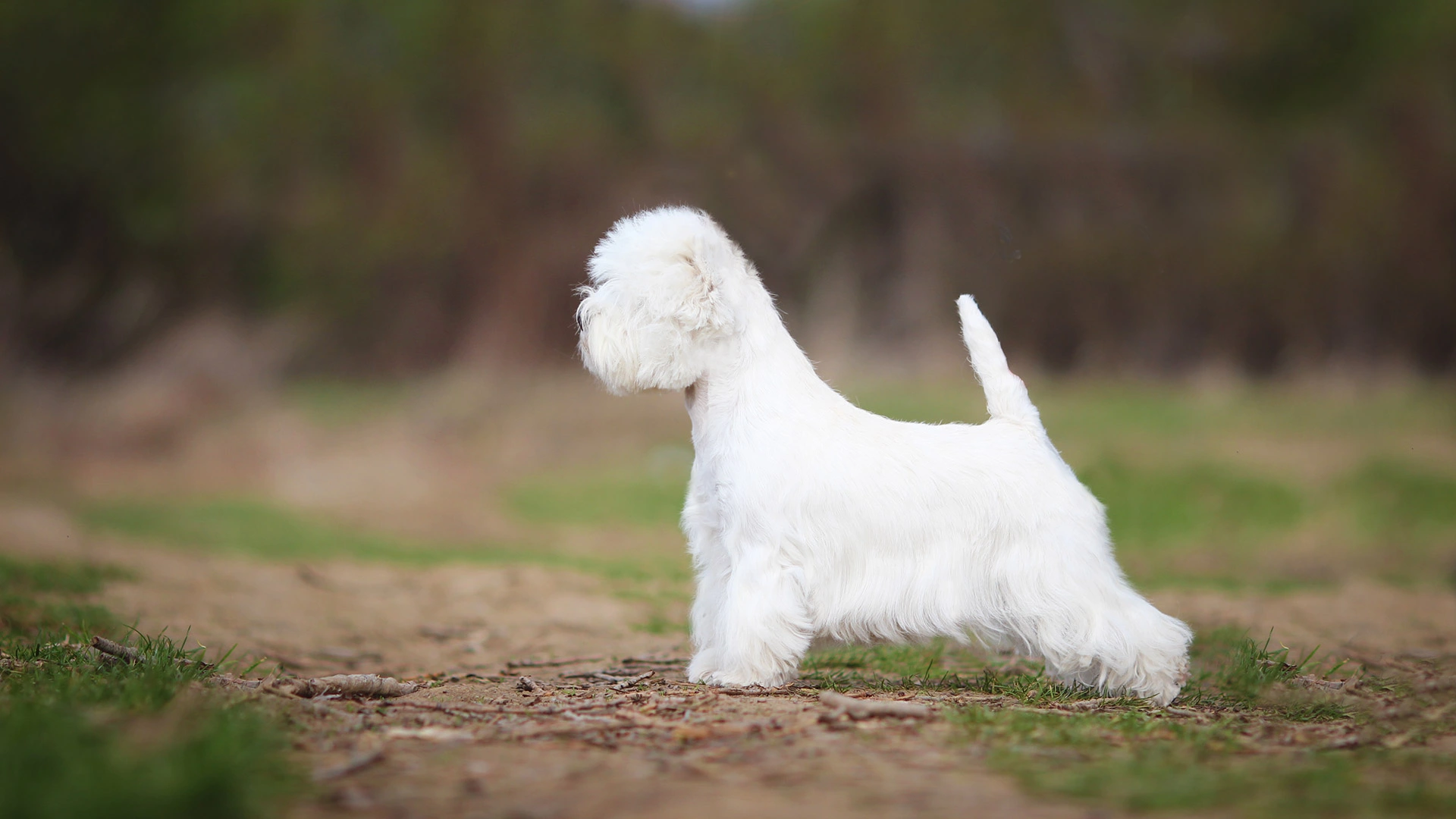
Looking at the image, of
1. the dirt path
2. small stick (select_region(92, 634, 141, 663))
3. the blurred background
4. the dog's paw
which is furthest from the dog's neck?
the blurred background

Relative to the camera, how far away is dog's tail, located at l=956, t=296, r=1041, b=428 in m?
4.60

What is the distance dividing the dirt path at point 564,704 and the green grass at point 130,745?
19 cm

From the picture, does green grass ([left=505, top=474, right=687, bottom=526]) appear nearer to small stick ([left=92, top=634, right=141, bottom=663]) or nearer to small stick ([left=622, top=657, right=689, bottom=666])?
small stick ([left=622, top=657, right=689, bottom=666])

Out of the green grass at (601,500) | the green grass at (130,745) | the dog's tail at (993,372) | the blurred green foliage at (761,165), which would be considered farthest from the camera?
the blurred green foliage at (761,165)

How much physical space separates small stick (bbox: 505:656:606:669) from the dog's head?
63.8 inches

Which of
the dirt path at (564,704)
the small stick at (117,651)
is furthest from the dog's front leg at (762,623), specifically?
the small stick at (117,651)

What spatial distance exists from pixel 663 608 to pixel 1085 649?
3.87 m

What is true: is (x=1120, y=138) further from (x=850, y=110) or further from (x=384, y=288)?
(x=384, y=288)

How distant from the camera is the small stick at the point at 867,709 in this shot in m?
3.71

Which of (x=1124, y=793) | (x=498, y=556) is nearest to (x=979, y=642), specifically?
(x=1124, y=793)

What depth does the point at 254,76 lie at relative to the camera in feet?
61.0

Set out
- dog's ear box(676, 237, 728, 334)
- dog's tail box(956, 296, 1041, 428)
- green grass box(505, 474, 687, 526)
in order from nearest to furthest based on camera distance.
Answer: dog's ear box(676, 237, 728, 334) → dog's tail box(956, 296, 1041, 428) → green grass box(505, 474, 687, 526)

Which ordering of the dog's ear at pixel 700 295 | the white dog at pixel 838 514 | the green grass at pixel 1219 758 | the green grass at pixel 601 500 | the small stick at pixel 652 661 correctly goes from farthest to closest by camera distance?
the green grass at pixel 601 500 < the small stick at pixel 652 661 < the dog's ear at pixel 700 295 < the white dog at pixel 838 514 < the green grass at pixel 1219 758

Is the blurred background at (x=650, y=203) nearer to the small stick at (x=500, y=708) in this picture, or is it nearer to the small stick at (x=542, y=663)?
the small stick at (x=542, y=663)
